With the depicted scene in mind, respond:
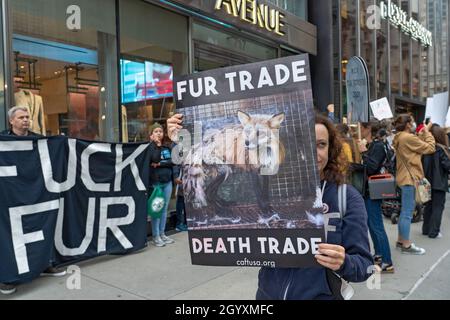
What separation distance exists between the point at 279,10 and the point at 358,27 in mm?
6422

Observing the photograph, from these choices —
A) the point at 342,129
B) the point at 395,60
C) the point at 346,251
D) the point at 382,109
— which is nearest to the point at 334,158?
the point at 346,251

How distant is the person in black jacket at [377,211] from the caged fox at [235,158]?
12.7ft

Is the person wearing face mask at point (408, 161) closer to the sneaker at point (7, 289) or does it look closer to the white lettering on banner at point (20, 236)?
the white lettering on banner at point (20, 236)

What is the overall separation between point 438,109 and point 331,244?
603cm

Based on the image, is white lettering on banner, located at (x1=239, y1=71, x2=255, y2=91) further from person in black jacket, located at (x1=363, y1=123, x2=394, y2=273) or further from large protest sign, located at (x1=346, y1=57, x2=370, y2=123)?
large protest sign, located at (x1=346, y1=57, x2=370, y2=123)

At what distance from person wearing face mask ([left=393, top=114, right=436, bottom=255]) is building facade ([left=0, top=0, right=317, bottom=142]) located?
14.2 ft

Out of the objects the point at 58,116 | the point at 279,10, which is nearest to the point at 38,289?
the point at 58,116

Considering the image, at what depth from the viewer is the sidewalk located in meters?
4.32

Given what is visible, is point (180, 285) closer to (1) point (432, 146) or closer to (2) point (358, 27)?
(1) point (432, 146)

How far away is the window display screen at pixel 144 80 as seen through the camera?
297 inches

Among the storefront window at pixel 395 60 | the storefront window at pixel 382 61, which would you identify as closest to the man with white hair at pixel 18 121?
the storefront window at pixel 382 61

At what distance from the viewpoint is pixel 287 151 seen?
67.4 inches

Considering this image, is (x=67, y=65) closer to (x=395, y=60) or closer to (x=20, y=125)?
(x=20, y=125)
